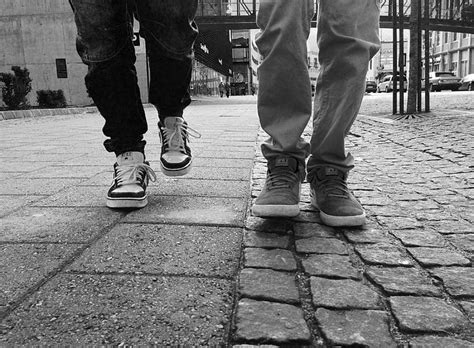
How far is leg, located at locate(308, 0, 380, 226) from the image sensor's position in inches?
61.3

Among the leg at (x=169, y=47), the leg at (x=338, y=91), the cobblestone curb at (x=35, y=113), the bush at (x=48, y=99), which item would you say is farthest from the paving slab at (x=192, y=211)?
the bush at (x=48, y=99)

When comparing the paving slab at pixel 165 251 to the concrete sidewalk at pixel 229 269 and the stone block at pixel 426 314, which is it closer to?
the concrete sidewalk at pixel 229 269

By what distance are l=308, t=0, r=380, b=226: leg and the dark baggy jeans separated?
64cm

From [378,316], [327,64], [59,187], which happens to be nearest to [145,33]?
[327,64]

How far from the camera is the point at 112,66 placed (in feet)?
6.14

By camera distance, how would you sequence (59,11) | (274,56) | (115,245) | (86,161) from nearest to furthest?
1. (115,245)
2. (274,56)
3. (86,161)
4. (59,11)

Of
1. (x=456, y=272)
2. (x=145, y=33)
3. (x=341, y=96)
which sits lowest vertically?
(x=456, y=272)

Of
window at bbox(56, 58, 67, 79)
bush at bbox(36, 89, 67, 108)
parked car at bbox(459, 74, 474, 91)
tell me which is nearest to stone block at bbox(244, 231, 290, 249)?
bush at bbox(36, 89, 67, 108)

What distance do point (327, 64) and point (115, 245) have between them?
3.20ft

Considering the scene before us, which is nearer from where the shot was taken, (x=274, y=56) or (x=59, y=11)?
(x=274, y=56)

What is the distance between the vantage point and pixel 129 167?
1975 mm

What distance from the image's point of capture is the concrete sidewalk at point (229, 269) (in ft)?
3.03

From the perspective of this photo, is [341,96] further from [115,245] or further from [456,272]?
[115,245]

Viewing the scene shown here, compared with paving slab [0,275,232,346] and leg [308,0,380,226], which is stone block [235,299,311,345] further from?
leg [308,0,380,226]
